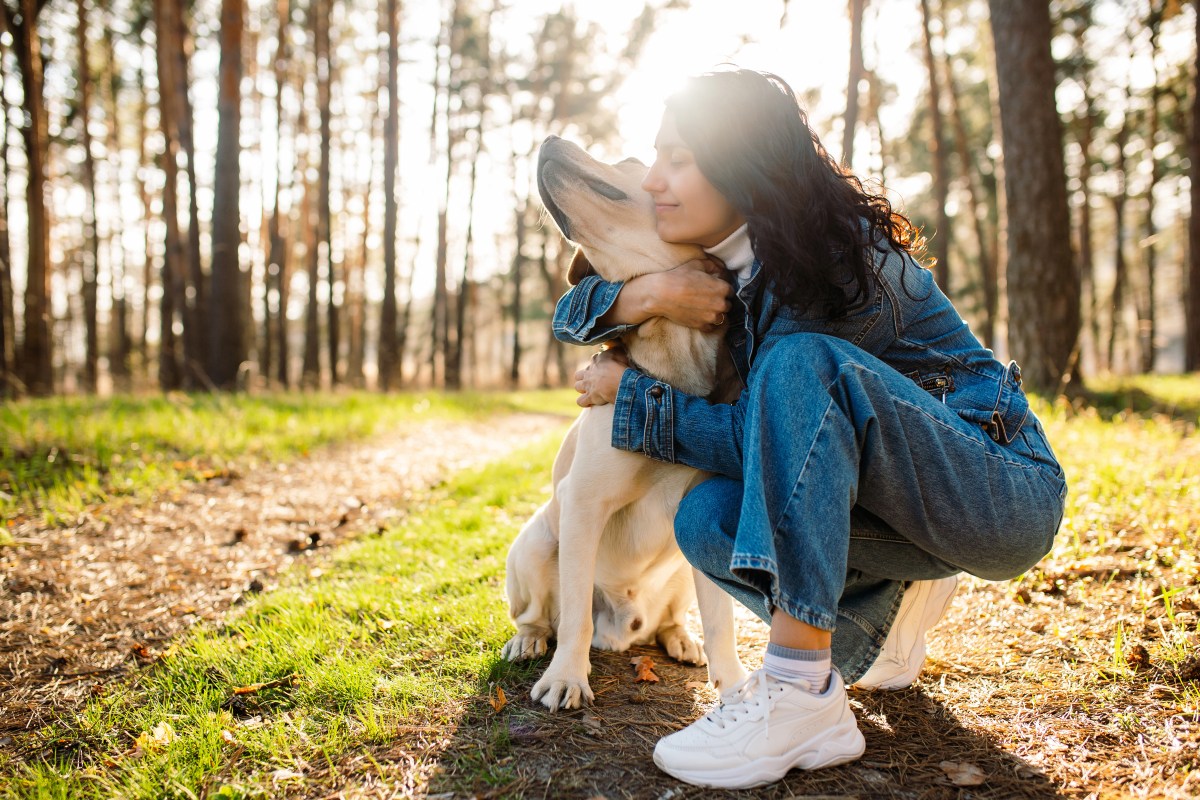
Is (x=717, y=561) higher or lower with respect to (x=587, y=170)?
lower

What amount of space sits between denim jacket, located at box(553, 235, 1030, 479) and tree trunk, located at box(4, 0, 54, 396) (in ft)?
37.2

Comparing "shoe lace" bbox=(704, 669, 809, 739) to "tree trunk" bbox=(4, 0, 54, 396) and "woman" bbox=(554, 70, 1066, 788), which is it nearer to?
"woman" bbox=(554, 70, 1066, 788)

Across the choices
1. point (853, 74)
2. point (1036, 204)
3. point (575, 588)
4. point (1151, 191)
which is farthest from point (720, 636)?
point (1151, 191)

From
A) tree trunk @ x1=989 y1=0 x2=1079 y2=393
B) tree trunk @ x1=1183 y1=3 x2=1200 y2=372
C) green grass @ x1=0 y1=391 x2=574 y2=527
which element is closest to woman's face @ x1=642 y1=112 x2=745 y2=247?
green grass @ x1=0 y1=391 x2=574 y2=527

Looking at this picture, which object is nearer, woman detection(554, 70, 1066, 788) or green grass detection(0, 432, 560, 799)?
woman detection(554, 70, 1066, 788)

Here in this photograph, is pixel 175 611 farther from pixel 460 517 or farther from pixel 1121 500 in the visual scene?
pixel 1121 500

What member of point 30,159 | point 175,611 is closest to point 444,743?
point 175,611

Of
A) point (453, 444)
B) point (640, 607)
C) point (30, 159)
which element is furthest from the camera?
point (30, 159)

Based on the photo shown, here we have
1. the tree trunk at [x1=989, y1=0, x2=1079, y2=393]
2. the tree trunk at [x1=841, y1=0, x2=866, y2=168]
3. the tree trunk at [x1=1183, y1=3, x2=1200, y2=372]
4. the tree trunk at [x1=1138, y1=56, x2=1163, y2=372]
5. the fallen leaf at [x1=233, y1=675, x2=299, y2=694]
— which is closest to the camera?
the fallen leaf at [x1=233, y1=675, x2=299, y2=694]

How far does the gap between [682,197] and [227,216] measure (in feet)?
29.8

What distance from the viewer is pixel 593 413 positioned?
2334 mm

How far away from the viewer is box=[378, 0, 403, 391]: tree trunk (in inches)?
504

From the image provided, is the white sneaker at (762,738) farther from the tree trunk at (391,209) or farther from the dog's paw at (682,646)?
the tree trunk at (391,209)

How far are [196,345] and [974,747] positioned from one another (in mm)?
11595
